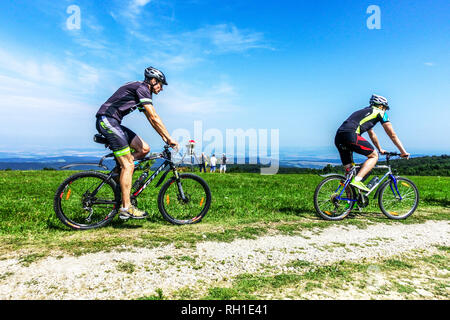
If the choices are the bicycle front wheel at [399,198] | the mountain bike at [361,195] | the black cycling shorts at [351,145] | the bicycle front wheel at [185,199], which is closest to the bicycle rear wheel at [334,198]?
the mountain bike at [361,195]

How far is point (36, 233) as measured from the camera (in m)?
4.76

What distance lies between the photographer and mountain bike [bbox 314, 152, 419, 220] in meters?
6.79

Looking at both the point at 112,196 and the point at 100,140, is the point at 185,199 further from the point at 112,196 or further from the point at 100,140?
the point at 100,140

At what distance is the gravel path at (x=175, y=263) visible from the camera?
2891mm

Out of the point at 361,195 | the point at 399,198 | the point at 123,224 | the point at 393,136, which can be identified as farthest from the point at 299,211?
the point at 123,224

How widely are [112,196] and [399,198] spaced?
6.68 metres

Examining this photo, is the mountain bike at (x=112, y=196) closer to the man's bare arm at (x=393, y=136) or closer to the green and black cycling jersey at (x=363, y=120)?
the green and black cycling jersey at (x=363, y=120)

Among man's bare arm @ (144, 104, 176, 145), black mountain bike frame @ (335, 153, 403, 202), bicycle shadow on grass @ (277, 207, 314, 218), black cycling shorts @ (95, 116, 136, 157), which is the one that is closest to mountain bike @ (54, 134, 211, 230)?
black cycling shorts @ (95, 116, 136, 157)

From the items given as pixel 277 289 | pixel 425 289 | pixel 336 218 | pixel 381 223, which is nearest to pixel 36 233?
pixel 277 289

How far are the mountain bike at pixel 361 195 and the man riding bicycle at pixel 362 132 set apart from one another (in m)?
0.20

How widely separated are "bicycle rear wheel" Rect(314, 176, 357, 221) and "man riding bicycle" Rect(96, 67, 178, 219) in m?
3.74

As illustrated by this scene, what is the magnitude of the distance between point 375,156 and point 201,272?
524cm

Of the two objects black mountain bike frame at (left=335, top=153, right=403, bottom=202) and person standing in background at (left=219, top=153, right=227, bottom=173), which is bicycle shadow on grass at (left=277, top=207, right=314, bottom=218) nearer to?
black mountain bike frame at (left=335, top=153, right=403, bottom=202)

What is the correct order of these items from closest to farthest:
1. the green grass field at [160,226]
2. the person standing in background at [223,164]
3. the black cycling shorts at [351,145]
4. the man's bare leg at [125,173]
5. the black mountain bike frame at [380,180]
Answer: the green grass field at [160,226], the man's bare leg at [125,173], the black cycling shorts at [351,145], the black mountain bike frame at [380,180], the person standing in background at [223,164]
